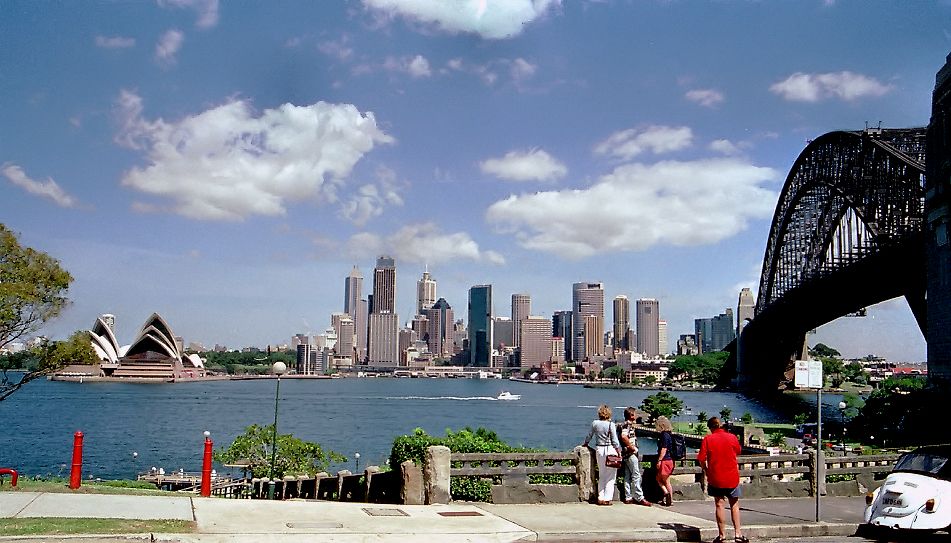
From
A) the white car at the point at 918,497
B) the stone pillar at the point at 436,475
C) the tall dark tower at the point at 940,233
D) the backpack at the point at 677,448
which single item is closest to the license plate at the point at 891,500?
the white car at the point at 918,497

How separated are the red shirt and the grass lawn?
795 cm

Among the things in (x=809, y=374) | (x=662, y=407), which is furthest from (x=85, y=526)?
(x=662, y=407)

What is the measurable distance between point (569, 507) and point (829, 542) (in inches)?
177

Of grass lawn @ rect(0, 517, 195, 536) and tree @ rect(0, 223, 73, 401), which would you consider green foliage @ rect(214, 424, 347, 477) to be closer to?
tree @ rect(0, 223, 73, 401)

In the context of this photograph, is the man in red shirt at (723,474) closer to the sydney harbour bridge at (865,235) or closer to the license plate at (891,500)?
the license plate at (891,500)

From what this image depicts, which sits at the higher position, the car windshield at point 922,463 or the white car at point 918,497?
the car windshield at point 922,463

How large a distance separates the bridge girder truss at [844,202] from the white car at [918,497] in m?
66.7

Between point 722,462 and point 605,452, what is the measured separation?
306 cm

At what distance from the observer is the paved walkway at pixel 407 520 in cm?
1232

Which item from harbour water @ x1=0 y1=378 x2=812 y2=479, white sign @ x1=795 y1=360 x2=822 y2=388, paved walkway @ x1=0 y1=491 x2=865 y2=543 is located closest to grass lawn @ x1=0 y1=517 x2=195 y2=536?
paved walkway @ x1=0 y1=491 x2=865 y2=543

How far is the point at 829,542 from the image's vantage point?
45.6ft

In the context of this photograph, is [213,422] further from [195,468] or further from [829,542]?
[829,542]

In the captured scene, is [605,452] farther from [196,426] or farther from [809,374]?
[196,426]

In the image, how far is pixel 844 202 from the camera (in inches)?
4151
